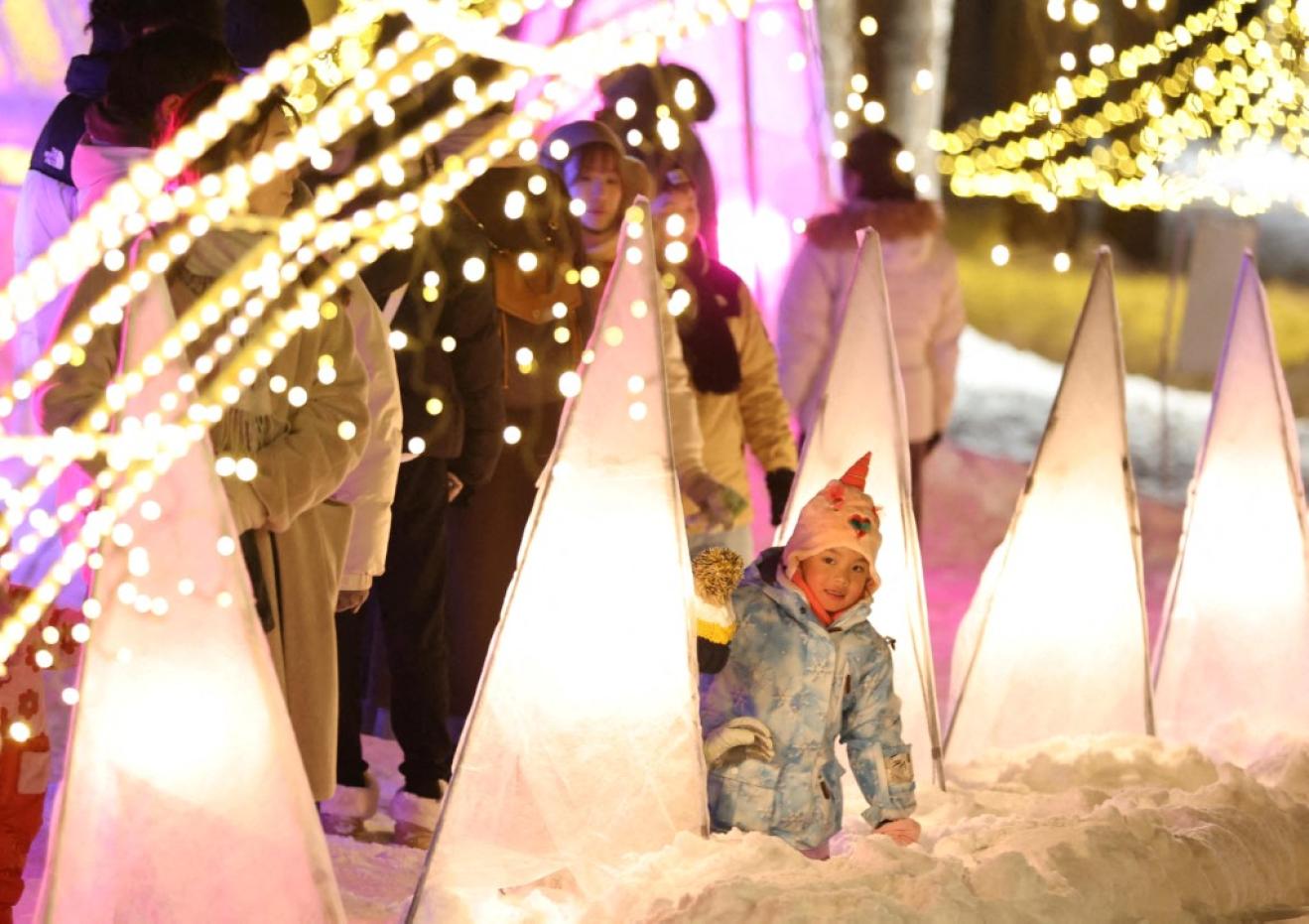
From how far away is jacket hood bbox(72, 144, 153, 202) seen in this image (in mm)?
4258

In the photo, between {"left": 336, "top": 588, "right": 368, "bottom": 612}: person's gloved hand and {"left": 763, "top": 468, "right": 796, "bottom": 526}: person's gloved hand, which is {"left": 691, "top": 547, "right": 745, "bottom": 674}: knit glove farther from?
{"left": 763, "top": 468, "right": 796, "bottom": 526}: person's gloved hand

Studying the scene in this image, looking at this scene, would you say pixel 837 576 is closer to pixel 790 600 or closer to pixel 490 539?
pixel 790 600

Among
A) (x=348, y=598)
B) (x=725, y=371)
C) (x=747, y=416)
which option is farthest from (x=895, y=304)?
(x=348, y=598)

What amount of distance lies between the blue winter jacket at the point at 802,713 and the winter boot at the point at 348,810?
3.37 ft

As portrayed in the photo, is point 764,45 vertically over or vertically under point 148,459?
over

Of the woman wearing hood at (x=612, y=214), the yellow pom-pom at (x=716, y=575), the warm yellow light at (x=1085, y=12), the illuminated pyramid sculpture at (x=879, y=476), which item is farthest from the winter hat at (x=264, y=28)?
the warm yellow light at (x=1085, y=12)

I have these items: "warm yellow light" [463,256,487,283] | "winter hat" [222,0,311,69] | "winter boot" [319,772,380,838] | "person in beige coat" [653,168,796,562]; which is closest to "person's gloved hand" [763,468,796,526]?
"person in beige coat" [653,168,796,562]

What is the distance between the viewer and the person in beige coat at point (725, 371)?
223 inches

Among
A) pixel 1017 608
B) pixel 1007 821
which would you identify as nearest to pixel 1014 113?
pixel 1017 608

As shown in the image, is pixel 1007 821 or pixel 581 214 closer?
pixel 1007 821

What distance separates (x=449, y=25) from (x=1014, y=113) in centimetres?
453

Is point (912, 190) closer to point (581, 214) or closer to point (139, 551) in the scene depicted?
point (581, 214)

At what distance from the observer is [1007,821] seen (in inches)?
188

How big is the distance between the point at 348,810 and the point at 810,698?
49.4 inches
